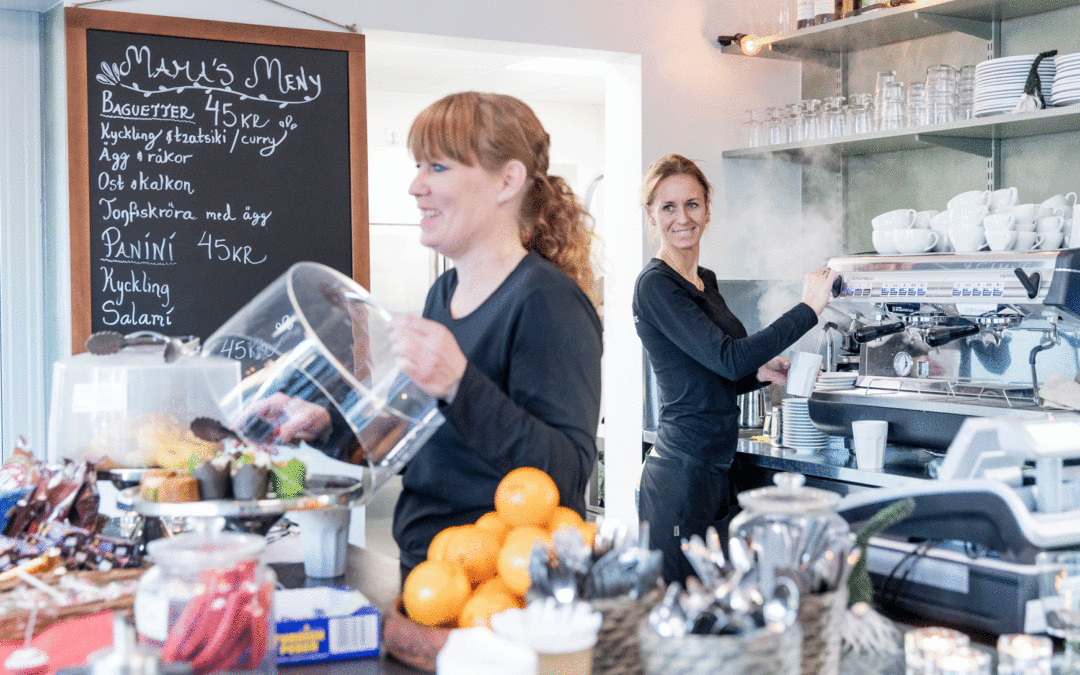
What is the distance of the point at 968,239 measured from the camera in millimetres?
2812

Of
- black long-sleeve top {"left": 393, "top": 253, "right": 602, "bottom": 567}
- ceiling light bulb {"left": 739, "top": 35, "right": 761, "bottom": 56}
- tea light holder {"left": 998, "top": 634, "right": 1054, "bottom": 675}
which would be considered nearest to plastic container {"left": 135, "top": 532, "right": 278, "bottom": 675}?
black long-sleeve top {"left": 393, "top": 253, "right": 602, "bottom": 567}

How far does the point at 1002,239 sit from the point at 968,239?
106 millimetres

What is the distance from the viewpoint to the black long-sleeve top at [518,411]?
1.39 meters

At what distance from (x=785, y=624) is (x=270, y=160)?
266cm

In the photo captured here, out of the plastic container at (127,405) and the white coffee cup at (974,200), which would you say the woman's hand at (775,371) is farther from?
the plastic container at (127,405)

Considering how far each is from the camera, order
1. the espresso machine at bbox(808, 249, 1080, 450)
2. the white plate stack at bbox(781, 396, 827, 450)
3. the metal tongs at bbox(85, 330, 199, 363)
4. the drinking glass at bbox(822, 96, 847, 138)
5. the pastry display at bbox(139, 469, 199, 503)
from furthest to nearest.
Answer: the drinking glass at bbox(822, 96, 847, 138), the white plate stack at bbox(781, 396, 827, 450), the espresso machine at bbox(808, 249, 1080, 450), the metal tongs at bbox(85, 330, 199, 363), the pastry display at bbox(139, 469, 199, 503)

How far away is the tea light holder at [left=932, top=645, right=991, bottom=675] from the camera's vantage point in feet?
3.21

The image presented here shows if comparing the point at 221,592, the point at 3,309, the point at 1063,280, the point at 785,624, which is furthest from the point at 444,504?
the point at 3,309

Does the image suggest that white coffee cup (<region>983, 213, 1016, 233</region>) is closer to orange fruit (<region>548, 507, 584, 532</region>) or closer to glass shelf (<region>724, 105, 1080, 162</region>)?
glass shelf (<region>724, 105, 1080, 162</region>)

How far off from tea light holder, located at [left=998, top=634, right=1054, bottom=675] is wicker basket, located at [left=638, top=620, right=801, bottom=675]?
0.32 m

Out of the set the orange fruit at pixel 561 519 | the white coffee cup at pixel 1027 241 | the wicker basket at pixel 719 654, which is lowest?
the wicker basket at pixel 719 654

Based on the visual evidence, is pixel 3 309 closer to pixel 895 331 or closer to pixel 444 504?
pixel 444 504

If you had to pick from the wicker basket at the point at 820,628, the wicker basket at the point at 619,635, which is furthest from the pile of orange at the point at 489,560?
the wicker basket at the point at 820,628

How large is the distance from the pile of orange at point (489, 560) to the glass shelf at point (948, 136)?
2302 millimetres
